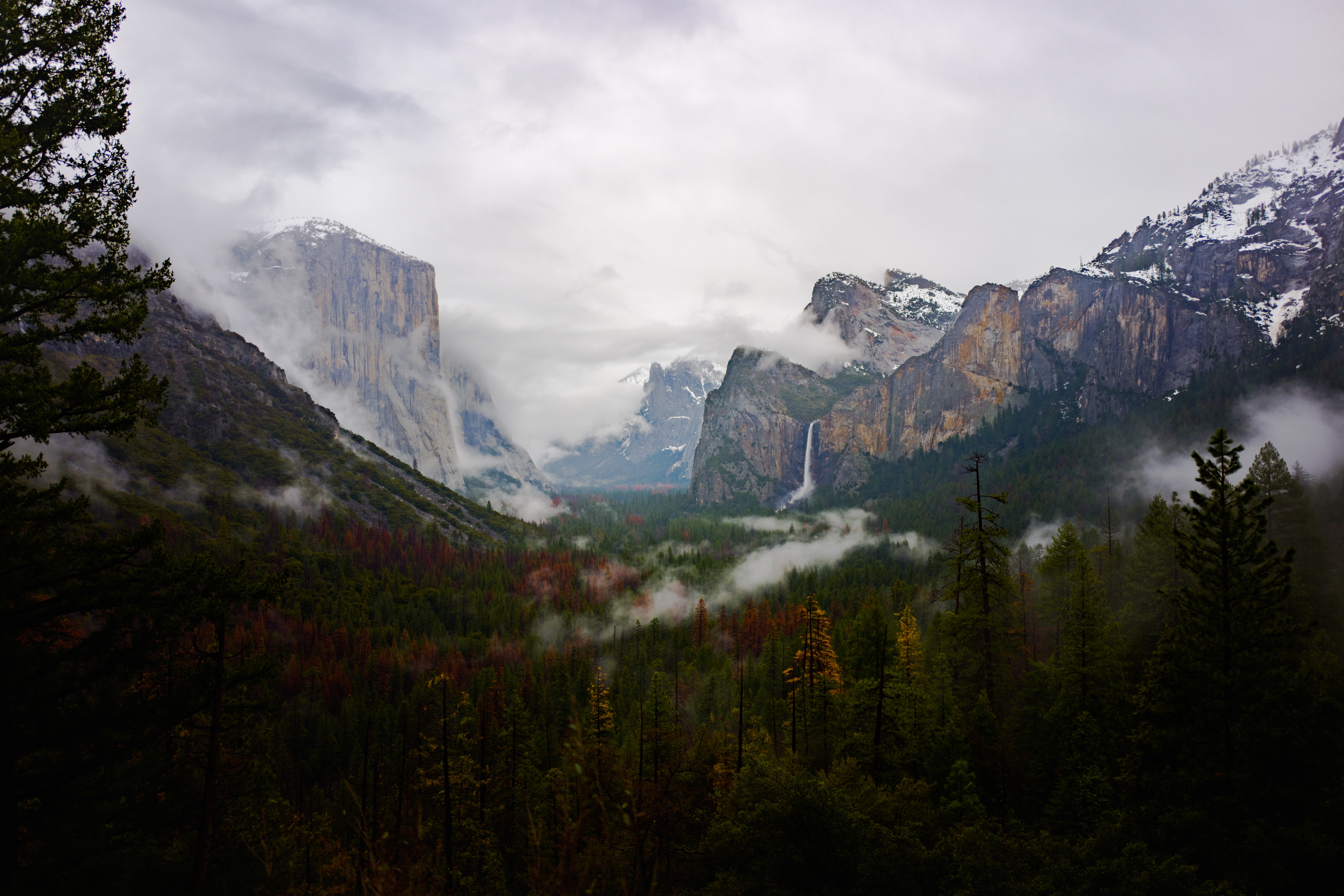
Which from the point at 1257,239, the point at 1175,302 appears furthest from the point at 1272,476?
the point at 1257,239

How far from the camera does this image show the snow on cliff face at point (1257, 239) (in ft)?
467

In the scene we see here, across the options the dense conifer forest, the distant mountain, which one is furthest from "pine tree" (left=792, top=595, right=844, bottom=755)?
the distant mountain

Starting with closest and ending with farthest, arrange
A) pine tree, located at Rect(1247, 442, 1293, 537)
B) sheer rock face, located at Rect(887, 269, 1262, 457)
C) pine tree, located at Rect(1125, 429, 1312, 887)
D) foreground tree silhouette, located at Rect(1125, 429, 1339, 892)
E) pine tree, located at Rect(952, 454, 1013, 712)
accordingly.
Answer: foreground tree silhouette, located at Rect(1125, 429, 1339, 892) → pine tree, located at Rect(1125, 429, 1312, 887) → pine tree, located at Rect(952, 454, 1013, 712) → pine tree, located at Rect(1247, 442, 1293, 537) → sheer rock face, located at Rect(887, 269, 1262, 457)

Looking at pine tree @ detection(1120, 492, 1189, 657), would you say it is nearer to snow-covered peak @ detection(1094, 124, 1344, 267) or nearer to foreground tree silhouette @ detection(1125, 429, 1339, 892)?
foreground tree silhouette @ detection(1125, 429, 1339, 892)

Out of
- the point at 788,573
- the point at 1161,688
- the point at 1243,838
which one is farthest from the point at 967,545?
the point at 788,573

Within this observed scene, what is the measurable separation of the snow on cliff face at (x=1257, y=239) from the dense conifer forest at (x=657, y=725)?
118 meters

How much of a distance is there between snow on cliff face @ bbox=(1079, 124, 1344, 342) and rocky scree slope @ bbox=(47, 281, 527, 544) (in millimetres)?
183858

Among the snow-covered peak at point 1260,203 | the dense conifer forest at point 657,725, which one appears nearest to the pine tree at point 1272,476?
the dense conifer forest at point 657,725

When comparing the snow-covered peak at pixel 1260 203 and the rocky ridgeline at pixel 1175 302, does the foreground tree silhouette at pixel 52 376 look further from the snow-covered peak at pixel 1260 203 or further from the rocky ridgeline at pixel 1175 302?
the snow-covered peak at pixel 1260 203

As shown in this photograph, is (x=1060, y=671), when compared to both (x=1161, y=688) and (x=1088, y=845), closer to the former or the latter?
(x=1161, y=688)

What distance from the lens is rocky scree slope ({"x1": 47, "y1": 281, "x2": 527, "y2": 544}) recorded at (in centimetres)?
11944

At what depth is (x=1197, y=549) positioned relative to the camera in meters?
19.2

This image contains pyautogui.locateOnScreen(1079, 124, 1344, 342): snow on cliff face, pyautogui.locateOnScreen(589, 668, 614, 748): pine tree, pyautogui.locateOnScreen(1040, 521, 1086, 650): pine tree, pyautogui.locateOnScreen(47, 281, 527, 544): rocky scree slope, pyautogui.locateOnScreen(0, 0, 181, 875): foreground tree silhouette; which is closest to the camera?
pyautogui.locateOnScreen(0, 0, 181, 875): foreground tree silhouette

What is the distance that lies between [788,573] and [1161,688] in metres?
93.7
